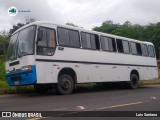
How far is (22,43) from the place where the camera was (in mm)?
13180

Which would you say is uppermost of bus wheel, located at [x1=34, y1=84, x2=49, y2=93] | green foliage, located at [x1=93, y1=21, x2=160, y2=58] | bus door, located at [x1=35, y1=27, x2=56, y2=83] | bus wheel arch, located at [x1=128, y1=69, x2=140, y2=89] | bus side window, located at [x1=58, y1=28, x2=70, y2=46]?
green foliage, located at [x1=93, y1=21, x2=160, y2=58]

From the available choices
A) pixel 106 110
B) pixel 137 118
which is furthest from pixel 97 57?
pixel 137 118

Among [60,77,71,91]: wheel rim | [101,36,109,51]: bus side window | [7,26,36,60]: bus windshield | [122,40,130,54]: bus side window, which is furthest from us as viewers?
[122,40,130,54]: bus side window

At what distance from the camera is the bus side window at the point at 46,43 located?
41.7 feet

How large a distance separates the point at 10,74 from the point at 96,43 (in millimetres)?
4943

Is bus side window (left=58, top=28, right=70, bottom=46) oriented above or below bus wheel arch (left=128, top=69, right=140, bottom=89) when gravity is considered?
above

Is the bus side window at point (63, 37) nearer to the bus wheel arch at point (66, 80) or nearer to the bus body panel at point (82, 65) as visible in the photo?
the bus body panel at point (82, 65)

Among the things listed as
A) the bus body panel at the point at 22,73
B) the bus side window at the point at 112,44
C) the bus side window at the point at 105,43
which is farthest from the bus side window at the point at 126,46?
the bus body panel at the point at 22,73

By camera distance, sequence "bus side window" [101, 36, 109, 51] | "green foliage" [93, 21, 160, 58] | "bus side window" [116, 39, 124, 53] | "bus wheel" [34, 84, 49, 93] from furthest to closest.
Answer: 1. "green foliage" [93, 21, 160, 58]
2. "bus side window" [116, 39, 124, 53]
3. "bus side window" [101, 36, 109, 51]
4. "bus wheel" [34, 84, 49, 93]

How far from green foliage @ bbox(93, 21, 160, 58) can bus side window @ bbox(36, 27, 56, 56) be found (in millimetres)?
64932

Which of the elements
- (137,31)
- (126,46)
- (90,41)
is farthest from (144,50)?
(137,31)

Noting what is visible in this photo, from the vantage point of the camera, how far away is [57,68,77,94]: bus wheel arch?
13.6m

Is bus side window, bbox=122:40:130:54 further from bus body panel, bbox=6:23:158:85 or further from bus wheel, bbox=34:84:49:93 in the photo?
bus wheel, bbox=34:84:49:93

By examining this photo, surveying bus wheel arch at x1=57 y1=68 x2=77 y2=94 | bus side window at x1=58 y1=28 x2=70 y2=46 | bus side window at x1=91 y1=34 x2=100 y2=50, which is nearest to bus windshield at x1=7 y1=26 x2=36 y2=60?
bus side window at x1=58 y1=28 x2=70 y2=46
